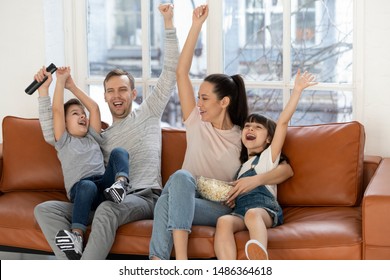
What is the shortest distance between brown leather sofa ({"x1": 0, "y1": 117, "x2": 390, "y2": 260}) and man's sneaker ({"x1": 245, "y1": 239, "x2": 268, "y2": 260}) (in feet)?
0.32

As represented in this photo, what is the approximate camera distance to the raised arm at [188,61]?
372cm

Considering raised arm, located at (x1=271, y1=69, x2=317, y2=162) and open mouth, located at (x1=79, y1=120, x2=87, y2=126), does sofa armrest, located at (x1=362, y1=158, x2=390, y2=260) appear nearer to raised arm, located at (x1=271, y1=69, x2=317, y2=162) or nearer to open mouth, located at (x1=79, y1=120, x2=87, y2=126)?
raised arm, located at (x1=271, y1=69, x2=317, y2=162)

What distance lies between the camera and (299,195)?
371 cm

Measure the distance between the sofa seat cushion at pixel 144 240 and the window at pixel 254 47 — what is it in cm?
117

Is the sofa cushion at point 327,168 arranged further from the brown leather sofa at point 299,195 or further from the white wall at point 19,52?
the white wall at point 19,52

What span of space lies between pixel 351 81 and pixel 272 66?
433 mm

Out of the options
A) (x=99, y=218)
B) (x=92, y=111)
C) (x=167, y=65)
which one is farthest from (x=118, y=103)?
(x=99, y=218)

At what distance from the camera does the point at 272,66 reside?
430cm

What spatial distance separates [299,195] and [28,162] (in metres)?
1.38

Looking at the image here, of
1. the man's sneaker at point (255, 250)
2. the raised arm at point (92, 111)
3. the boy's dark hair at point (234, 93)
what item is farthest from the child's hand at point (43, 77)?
the man's sneaker at point (255, 250)

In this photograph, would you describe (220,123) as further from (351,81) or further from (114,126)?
(351,81)

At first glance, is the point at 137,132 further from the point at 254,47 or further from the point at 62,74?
the point at 254,47

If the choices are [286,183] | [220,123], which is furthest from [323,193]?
[220,123]

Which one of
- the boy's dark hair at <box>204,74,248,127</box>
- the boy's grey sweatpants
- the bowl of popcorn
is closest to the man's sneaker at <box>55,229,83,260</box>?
the boy's grey sweatpants
